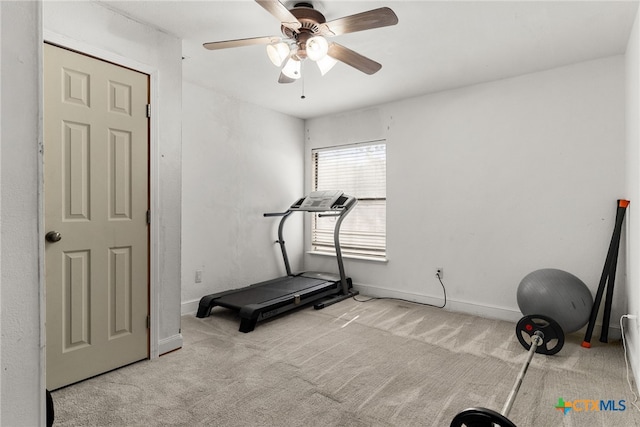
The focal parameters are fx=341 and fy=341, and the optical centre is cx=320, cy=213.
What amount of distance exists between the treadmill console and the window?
1.94 ft

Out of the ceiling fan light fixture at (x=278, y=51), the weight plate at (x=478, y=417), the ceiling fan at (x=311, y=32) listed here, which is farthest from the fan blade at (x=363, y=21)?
the weight plate at (x=478, y=417)

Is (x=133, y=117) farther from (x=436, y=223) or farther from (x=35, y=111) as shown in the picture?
(x=436, y=223)

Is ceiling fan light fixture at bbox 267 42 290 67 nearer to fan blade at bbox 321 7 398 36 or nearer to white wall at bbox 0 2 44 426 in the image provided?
fan blade at bbox 321 7 398 36

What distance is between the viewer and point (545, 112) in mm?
3301

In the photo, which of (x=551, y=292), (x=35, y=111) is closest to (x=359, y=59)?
(x=35, y=111)

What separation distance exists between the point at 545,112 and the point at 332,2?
2.40 meters

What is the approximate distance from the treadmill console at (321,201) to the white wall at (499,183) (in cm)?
72

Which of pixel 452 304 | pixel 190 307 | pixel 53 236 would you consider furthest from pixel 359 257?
pixel 53 236

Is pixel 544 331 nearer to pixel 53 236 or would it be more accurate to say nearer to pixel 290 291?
pixel 290 291

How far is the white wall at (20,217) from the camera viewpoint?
0.74 meters

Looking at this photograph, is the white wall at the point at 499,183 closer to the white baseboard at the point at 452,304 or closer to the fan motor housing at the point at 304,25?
the white baseboard at the point at 452,304

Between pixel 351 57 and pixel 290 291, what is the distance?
8.25ft

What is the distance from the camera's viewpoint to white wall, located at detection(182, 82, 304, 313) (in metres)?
3.73

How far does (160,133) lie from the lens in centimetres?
264
